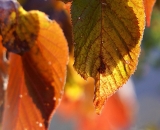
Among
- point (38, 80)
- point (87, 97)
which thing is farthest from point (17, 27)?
point (87, 97)

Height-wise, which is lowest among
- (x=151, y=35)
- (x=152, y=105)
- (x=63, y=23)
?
(x=152, y=105)

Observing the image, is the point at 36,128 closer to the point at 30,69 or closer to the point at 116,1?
the point at 30,69

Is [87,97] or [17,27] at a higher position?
[17,27]

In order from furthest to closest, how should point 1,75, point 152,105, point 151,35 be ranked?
1. point 152,105
2. point 151,35
3. point 1,75

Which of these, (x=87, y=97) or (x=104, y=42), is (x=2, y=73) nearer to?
(x=104, y=42)

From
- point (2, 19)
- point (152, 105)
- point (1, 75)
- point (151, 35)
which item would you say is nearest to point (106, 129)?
point (151, 35)

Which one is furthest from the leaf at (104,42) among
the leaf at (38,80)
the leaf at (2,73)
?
the leaf at (2,73)

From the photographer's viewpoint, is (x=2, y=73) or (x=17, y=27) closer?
(x=17, y=27)
